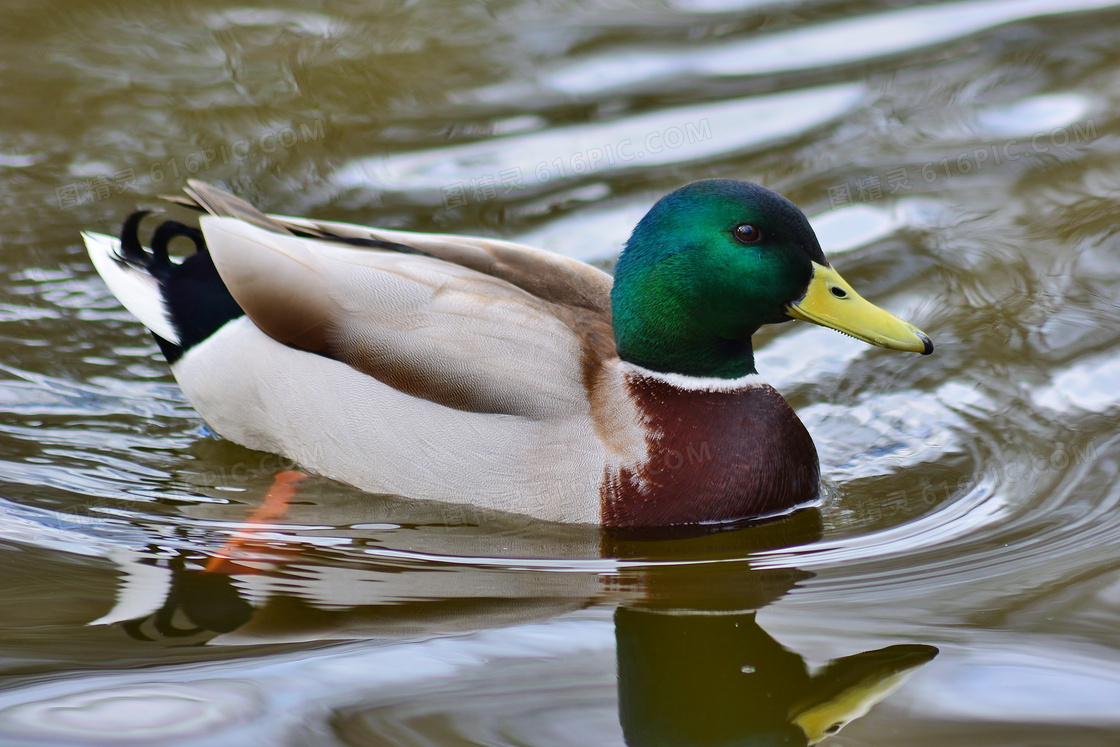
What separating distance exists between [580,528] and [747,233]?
113cm

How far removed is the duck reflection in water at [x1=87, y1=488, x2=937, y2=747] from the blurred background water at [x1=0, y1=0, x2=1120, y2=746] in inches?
0.5

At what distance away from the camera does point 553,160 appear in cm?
736

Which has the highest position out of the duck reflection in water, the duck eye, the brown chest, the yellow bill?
the duck eye

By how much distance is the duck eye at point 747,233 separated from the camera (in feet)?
14.7

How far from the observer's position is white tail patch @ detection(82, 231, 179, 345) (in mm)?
5386

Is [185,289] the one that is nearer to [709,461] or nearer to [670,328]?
[670,328]

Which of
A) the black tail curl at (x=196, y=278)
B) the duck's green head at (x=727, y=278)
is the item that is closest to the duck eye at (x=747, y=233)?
the duck's green head at (x=727, y=278)

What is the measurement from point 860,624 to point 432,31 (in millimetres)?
5677

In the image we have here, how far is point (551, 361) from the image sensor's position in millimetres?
4629

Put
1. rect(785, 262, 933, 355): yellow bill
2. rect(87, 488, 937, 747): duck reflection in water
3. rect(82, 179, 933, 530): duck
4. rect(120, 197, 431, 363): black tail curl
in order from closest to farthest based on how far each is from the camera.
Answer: rect(87, 488, 937, 747): duck reflection in water, rect(785, 262, 933, 355): yellow bill, rect(82, 179, 933, 530): duck, rect(120, 197, 431, 363): black tail curl

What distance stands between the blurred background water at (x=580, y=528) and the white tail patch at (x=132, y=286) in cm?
43

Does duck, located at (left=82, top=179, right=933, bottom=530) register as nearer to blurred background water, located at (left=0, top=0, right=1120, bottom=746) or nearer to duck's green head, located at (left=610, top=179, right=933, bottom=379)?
duck's green head, located at (left=610, top=179, right=933, bottom=379)

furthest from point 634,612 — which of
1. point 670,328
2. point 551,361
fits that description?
point 670,328

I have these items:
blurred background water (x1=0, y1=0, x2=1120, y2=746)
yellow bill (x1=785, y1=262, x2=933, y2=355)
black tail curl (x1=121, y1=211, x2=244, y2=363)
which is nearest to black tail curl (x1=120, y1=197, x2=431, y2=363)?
black tail curl (x1=121, y1=211, x2=244, y2=363)
